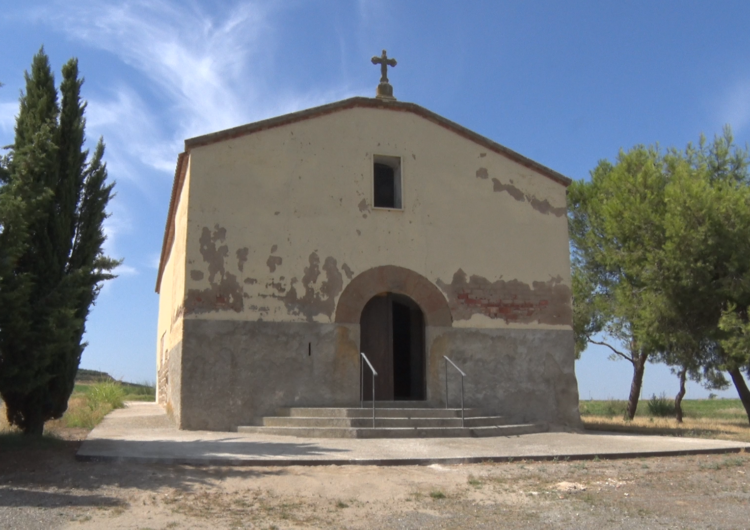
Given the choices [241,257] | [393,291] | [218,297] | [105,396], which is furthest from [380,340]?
[105,396]

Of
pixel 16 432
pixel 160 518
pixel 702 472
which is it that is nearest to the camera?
pixel 160 518

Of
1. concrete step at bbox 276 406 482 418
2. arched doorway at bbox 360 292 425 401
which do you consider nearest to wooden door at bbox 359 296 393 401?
arched doorway at bbox 360 292 425 401

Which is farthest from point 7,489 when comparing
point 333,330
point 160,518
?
point 333,330

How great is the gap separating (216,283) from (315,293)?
70.6 inches

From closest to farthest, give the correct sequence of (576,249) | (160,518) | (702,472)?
(160,518) → (702,472) → (576,249)

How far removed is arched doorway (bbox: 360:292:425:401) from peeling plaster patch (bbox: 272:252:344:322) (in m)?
1.50

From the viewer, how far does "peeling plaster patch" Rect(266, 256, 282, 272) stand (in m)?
12.6

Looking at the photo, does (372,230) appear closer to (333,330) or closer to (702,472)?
(333,330)

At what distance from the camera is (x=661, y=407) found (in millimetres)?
24938

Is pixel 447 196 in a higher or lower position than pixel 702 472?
higher

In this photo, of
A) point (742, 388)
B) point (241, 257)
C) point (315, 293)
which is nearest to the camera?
point (241, 257)

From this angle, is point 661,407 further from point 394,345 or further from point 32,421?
point 32,421

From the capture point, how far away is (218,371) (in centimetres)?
1201

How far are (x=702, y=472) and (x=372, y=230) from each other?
23.2 feet
